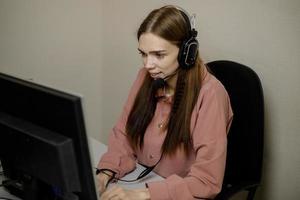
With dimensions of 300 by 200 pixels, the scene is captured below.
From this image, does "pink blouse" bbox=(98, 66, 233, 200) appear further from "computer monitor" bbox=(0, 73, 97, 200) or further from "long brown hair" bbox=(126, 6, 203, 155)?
"computer monitor" bbox=(0, 73, 97, 200)

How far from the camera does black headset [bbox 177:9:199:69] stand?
1225 mm

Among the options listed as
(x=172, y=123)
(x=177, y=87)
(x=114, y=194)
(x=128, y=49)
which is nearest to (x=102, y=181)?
(x=114, y=194)

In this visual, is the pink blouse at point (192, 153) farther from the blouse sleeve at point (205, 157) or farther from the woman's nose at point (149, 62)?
the woman's nose at point (149, 62)

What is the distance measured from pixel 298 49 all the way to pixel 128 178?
2.43 ft

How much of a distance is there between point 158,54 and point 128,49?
87cm

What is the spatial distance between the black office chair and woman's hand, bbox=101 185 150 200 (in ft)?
0.88

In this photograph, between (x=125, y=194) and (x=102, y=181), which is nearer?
(x=125, y=194)

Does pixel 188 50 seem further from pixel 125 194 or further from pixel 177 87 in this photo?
pixel 125 194

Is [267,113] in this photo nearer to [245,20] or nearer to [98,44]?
[245,20]

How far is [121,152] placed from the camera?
1.37 m

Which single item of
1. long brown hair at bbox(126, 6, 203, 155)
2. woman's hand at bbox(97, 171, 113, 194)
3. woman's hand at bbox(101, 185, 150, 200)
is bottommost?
woman's hand at bbox(97, 171, 113, 194)

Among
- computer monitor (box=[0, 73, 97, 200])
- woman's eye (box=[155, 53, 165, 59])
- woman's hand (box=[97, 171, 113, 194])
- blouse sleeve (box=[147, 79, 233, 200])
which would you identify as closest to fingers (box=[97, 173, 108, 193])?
woman's hand (box=[97, 171, 113, 194])

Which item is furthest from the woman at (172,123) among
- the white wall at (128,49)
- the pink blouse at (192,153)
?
the white wall at (128,49)

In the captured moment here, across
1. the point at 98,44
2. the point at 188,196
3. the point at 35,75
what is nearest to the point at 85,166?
the point at 188,196
